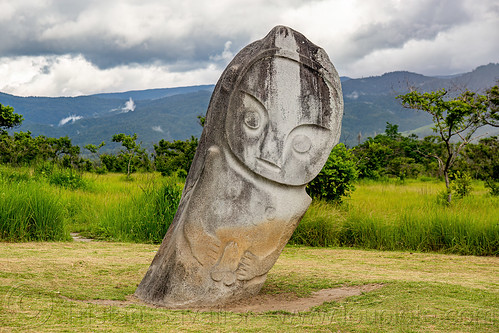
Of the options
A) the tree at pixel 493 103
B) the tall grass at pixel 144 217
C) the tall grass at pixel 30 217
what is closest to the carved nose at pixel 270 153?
the tall grass at pixel 144 217

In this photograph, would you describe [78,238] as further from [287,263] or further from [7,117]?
[7,117]

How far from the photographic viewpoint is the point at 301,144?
510cm

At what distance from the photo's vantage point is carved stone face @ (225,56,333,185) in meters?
4.97

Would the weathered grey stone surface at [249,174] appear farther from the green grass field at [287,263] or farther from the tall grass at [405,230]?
the tall grass at [405,230]

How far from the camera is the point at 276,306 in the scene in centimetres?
488

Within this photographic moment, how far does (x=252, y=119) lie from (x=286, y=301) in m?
1.69

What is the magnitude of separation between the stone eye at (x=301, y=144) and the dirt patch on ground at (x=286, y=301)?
1364mm

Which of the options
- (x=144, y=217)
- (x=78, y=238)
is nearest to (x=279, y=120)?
(x=144, y=217)

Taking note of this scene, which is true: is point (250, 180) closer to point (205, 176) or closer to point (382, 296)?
point (205, 176)

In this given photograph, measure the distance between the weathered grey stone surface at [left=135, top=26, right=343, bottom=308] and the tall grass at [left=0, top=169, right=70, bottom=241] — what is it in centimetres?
424

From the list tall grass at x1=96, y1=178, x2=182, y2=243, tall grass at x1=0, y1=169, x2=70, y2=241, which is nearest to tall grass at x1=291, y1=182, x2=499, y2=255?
tall grass at x1=96, y1=178, x2=182, y2=243

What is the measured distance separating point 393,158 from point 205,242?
16.0m

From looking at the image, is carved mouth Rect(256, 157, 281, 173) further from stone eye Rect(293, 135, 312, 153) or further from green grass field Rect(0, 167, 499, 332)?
green grass field Rect(0, 167, 499, 332)

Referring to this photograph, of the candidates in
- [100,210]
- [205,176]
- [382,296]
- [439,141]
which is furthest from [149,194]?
[439,141]
